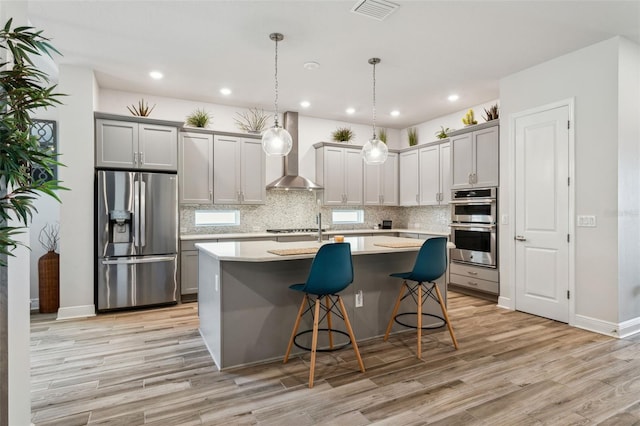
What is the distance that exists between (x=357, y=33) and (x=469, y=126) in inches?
96.9

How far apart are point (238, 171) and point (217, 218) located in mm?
828

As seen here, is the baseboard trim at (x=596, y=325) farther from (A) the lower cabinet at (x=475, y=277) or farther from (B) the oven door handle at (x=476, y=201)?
(B) the oven door handle at (x=476, y=201)

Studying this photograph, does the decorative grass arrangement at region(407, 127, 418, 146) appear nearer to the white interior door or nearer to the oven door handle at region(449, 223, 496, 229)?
the oven door handle at region(449, 223, 496, 229)

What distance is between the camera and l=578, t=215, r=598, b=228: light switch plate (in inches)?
146

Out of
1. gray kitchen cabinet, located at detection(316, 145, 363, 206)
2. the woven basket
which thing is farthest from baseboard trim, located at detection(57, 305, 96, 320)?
gray kitchen cabinet, located at detection(316, 145, 363, 206)

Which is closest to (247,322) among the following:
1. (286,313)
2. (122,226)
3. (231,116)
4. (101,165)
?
(286,313)

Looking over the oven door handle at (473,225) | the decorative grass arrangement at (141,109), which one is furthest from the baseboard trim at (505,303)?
the decorative grass arrangement at (141,109)

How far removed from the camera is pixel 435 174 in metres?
6.04

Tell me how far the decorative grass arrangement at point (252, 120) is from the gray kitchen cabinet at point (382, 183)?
195 centimetres

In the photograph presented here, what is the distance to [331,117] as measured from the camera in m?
6.53

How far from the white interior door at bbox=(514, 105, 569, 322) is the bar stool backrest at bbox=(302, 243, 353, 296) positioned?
8.74ft

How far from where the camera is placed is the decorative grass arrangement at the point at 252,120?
18.9ft

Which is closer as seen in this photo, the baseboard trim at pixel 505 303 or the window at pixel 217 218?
the baseboard trim at pixel 505 303

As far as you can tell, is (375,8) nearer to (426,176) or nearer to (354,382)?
(354,382)
